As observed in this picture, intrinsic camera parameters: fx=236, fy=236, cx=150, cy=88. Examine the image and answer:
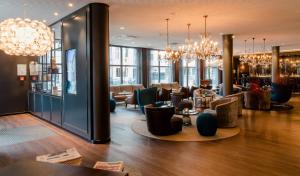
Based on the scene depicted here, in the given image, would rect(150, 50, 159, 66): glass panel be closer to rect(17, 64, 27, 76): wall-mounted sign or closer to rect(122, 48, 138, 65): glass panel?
rect(122, 48, 138, 65): glass panel

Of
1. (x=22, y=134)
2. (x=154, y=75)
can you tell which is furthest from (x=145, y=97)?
(x=154, y=75)

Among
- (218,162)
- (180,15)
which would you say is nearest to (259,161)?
(218,162)

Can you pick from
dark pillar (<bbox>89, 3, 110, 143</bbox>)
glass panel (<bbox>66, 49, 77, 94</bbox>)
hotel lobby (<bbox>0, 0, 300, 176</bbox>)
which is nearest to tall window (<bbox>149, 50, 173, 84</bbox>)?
hotel lobby (<bbox>0, 0, 300, 176</bbox>)

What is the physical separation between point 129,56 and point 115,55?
1014mm

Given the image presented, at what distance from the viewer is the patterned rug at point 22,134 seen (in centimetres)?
577

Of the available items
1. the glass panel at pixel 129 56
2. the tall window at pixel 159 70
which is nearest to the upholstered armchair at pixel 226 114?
the glass panel at pixel 129 56

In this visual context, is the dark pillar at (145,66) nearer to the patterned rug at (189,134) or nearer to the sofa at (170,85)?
the sofa at (170,85)

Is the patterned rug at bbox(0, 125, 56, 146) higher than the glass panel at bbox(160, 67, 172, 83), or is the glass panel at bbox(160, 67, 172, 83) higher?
the glass panel at bbox(160, 67, 172, 83)

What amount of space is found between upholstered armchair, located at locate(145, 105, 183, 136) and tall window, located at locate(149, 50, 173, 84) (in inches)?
358

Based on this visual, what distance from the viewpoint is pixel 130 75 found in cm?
1413

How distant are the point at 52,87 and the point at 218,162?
6.01 metres

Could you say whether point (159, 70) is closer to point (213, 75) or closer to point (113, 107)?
point (113, 107)

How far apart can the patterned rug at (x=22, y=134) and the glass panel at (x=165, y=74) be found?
9.87m

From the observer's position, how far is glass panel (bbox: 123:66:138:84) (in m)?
13.8
